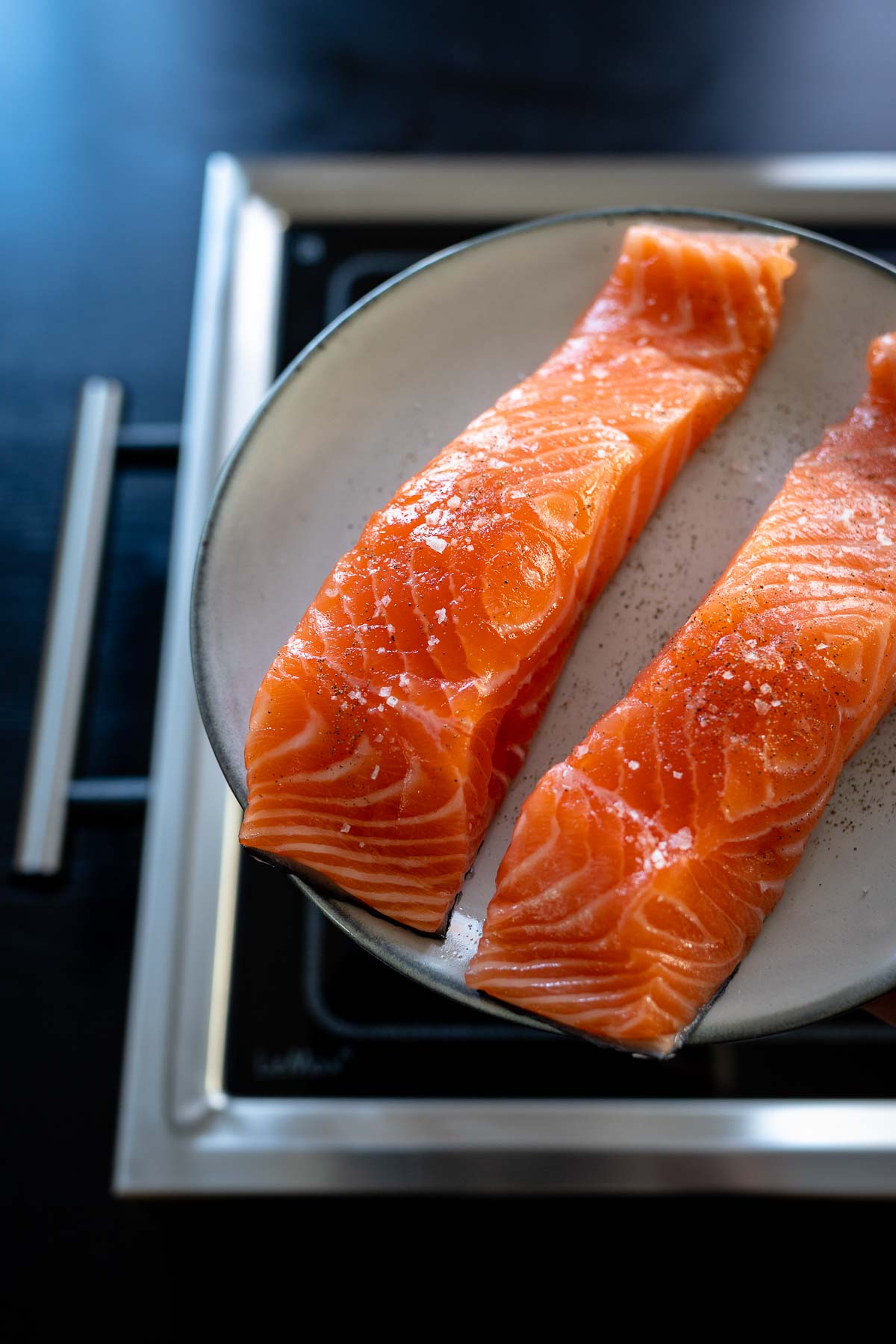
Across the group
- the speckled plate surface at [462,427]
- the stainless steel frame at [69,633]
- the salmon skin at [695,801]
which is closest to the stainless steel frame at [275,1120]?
the stainless steel frame at [69,633]

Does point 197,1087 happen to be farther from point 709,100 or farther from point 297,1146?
point 709,100

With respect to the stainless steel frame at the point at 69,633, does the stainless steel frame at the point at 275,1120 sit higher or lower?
lower

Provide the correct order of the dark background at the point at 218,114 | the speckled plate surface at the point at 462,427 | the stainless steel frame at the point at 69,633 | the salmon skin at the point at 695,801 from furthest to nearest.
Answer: the dark background at the point at 218,114
the stainless steel frame at the point at 69,633
the speckled plate surface at the point at 462,427
the salmon skin at the point at 695,801

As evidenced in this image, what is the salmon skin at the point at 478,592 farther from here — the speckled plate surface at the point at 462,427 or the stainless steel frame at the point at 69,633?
the stainless steel frame at the point at 69,633

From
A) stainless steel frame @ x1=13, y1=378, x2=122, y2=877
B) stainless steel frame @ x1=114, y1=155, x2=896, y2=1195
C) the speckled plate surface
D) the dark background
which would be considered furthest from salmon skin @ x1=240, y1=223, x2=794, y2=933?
the dark background

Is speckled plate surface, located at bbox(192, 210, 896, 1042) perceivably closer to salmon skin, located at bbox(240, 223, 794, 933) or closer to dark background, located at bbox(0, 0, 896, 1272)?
salmon skin, located at bbox(240, 223, 794, 933)

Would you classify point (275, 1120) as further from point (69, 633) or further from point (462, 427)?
point (462, 427)

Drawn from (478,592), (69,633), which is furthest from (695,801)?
(69,633)

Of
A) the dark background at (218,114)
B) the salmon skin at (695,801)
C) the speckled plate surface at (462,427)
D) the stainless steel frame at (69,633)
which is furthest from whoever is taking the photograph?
the dark background at (218,114)
